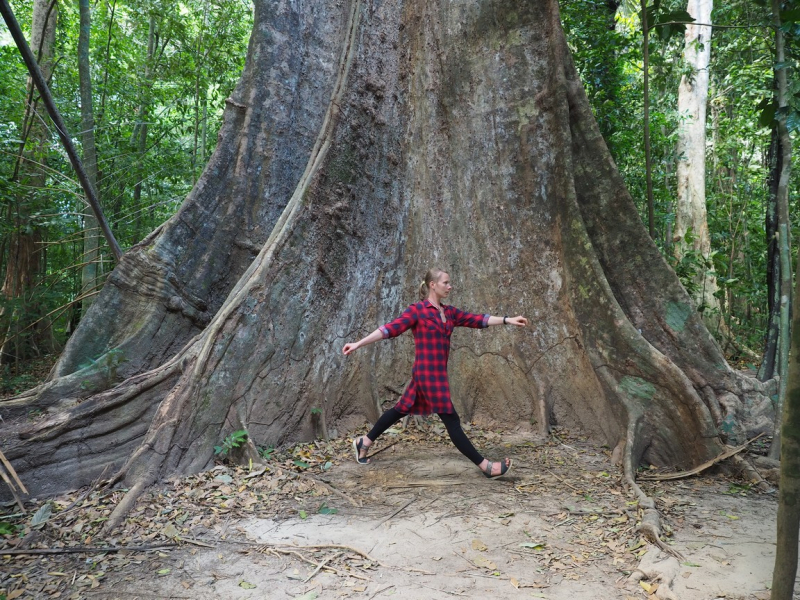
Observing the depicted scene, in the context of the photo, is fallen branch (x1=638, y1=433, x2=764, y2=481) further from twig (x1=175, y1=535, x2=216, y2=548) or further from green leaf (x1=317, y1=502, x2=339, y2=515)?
twig (x1=175, y1=535, x2=216, y2=548)

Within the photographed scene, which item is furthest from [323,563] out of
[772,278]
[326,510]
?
[772,278]

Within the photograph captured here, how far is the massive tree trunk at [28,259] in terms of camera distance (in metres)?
7.00

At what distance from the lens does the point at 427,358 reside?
4359mm

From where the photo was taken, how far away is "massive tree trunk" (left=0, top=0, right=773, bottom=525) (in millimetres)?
4500

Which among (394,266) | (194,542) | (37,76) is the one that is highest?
(37,76)

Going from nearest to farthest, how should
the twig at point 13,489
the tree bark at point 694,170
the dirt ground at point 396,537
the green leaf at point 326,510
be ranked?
1. the dirt ground at point 396,537
2. the twig at point 13,489
3. the green leaf at point 326,510
4. the tree bark at point 694,170

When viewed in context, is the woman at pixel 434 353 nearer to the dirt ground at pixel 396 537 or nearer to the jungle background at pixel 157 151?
the dirt ground at pixel 396 537

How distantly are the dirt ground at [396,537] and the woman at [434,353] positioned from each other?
0.32 meters

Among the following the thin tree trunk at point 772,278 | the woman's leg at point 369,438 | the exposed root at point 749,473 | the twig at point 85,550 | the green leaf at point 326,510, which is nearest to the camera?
the twig at point 85,550

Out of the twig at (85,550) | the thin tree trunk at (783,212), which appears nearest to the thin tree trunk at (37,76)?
the twig at (85,550)

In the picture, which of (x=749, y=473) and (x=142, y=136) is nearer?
(x=749, y=473)

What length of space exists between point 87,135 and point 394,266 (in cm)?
400

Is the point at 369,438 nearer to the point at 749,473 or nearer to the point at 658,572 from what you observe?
the point at 658,572

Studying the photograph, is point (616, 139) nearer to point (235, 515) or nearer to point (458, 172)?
point (458, 172)
